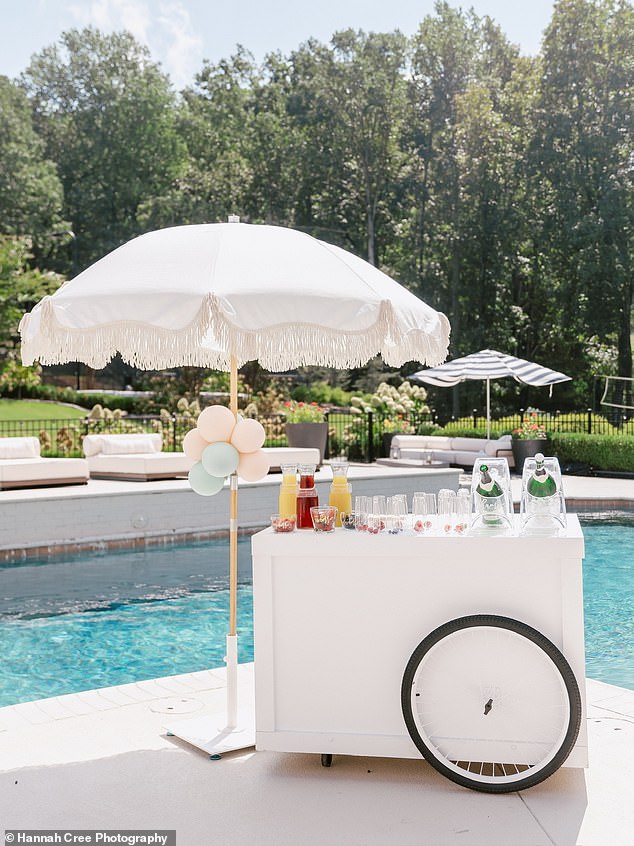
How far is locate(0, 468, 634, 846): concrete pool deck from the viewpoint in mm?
3010

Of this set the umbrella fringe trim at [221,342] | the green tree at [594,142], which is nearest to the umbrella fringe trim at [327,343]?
the umbrella fringe trim at [221,342]

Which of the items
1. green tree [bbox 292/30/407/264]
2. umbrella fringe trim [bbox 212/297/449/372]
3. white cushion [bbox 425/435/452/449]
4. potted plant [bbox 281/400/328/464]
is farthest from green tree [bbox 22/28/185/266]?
umbrella fringe trim [bbox 212/297/449/372]

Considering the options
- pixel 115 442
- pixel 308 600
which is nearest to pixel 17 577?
pixel 115 442

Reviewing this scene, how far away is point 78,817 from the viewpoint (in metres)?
3.12

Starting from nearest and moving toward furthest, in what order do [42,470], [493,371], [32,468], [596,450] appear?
[32,468], [42,470], [493,371], [596,450]

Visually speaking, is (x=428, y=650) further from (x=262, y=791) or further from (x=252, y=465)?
(x=252, y=465)

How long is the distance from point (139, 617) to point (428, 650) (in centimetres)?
459

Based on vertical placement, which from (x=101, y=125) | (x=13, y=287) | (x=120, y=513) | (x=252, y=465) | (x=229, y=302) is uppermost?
(x=101, y=125)

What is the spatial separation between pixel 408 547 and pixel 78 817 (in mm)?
1551

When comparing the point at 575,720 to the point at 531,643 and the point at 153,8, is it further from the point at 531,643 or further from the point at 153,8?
the point at 153,8

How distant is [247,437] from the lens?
4.03 metres

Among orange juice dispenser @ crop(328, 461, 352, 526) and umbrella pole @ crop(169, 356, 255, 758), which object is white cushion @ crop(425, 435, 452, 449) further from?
orange juice dispenser @ crop(328, 461, 352, 526)

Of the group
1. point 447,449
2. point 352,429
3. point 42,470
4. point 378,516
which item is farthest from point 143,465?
point 378,516

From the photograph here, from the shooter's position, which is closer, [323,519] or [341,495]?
[323,519]
